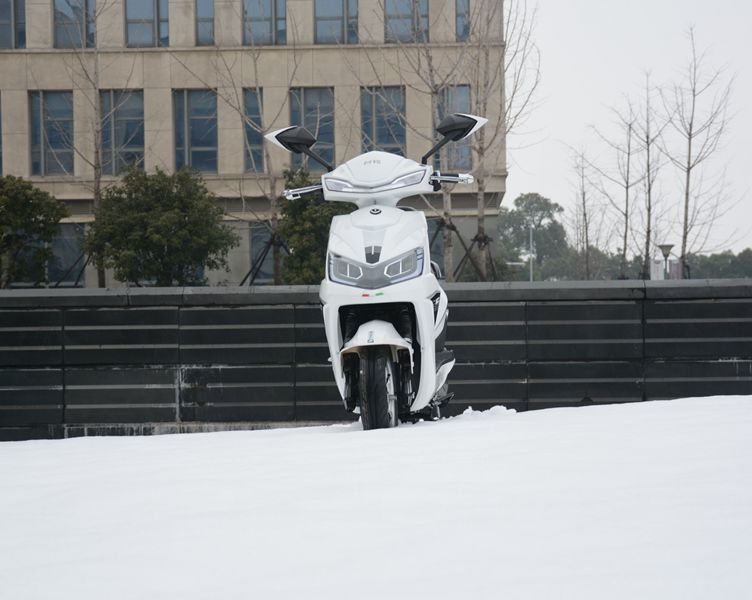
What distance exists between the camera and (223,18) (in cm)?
2403

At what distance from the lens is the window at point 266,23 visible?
24.1 m

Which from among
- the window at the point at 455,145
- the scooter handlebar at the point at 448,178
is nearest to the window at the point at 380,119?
the window at the point at 455,145

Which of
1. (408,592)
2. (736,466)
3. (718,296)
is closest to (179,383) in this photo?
(718,296)

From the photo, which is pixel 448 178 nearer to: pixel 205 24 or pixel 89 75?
pixel 89 75

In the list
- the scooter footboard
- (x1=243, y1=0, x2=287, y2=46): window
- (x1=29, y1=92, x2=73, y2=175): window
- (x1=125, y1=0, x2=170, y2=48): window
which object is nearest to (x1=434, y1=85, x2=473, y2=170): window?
(x1=243, y1=0, x2=287, y2=46): window

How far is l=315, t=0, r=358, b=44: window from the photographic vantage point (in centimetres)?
2423

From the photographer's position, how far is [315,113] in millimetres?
23969

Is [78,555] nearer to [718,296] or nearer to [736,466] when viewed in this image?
[736,466]

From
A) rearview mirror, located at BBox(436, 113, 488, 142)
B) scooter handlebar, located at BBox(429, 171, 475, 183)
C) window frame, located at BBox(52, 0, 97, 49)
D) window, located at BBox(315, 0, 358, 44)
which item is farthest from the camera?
window, located at BBox(315, 0, 358, 44)

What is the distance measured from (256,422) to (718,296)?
3182 millimetres

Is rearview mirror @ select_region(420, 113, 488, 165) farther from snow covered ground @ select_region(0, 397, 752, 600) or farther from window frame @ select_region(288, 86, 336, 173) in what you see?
window frame @ select_region(288, 86, 336, 173)

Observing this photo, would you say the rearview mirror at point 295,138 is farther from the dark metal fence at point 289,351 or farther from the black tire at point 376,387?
the dark metal fence at point 289,351

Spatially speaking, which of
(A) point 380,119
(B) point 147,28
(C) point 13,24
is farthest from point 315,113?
(C) point 13,24

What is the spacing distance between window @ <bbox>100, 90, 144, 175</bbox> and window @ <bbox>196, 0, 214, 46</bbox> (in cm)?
184
